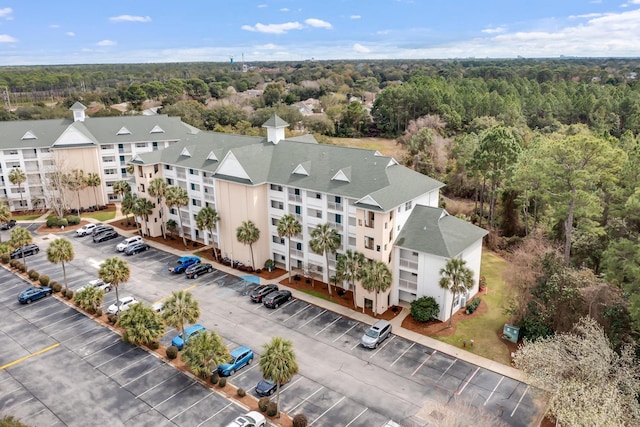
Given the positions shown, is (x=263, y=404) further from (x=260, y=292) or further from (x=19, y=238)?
(x=19, y=238)

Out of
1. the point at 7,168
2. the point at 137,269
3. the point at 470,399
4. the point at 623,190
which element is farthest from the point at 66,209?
the point at 623,190

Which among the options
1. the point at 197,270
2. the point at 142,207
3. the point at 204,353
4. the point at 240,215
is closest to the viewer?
the point at 204,353

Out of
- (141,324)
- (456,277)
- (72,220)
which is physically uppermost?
(456,277)

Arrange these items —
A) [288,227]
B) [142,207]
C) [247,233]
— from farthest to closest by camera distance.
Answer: [142,207] → [247,233] → [288,227]

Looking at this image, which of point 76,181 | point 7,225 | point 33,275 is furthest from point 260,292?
point 7,225

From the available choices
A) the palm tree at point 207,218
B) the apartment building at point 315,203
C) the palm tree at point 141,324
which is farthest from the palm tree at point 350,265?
the palm tree at point 207,218

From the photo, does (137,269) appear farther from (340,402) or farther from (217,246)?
(340,402)
